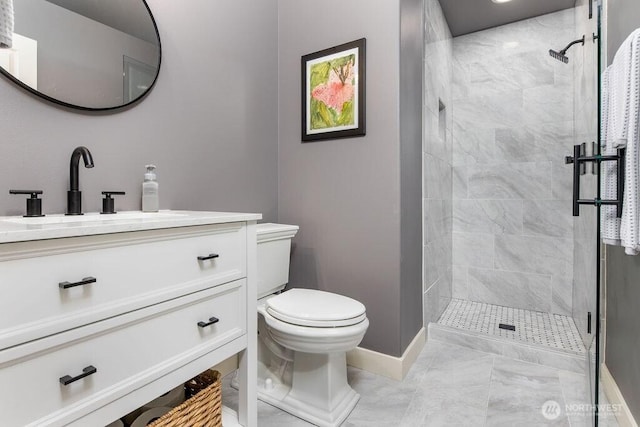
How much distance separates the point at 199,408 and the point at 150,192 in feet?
2.81

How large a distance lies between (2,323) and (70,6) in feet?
3.83

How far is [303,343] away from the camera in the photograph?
1373 millimetres

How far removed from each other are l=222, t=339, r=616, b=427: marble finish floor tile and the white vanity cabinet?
2.41 ft

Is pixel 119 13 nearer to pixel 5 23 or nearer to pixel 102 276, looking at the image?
pixel 5 23

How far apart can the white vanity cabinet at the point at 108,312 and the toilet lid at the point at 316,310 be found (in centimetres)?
29

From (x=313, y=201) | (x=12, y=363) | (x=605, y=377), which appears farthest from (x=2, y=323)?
(x=605, y=377)

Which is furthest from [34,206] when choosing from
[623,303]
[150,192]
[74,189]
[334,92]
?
[623,303]

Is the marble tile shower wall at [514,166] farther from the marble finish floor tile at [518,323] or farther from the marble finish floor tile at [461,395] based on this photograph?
the marble finish floor tile at [461,395]

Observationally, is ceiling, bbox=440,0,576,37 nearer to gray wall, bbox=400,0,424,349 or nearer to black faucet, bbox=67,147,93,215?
gray wall, bbox=400,0,424,349

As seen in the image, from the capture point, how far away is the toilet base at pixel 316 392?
1.46m

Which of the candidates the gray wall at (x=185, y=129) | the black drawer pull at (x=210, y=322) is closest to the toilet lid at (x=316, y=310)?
the black drawer pull at (x=210, y=322)

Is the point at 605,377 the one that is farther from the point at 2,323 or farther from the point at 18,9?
the point at 18,9

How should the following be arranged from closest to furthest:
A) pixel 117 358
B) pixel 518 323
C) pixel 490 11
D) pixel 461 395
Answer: pixel 117 358, pixel 461 395, pixel 518 323, pixel 490 11

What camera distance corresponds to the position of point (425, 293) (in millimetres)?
2219
